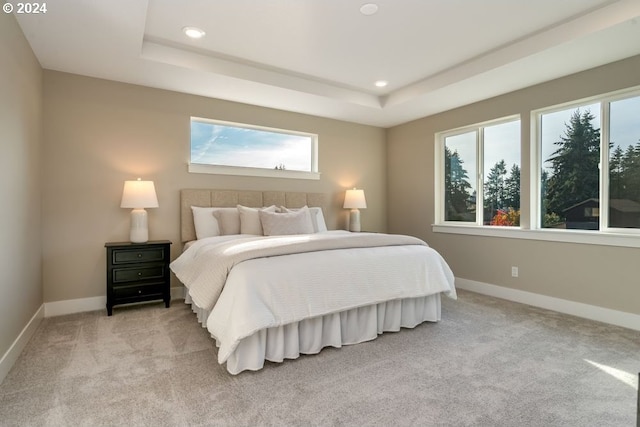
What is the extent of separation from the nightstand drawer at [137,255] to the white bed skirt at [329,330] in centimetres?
74

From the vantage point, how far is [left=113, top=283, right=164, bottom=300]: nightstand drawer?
3.32 m

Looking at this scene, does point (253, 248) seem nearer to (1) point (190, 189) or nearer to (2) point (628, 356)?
(1) point (190, 189)

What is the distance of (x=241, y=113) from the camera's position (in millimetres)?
4355

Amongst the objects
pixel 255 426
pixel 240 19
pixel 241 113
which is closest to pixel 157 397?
pixel 255 426

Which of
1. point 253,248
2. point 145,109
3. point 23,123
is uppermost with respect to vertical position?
point 145,109

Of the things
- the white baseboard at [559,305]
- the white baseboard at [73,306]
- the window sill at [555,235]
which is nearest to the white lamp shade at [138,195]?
the white baseboard at [73,306]

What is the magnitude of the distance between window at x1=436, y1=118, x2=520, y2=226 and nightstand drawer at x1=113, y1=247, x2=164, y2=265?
3.72 m

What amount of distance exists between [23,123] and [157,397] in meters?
2.34

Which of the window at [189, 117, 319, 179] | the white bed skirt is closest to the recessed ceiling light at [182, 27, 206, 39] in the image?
the window at [189, 117, 319, 179]

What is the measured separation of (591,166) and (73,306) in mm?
5345

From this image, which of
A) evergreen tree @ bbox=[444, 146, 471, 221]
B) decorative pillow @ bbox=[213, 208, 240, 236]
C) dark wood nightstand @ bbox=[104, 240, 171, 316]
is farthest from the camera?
evergreen tree @ bbox=[444, 146, 471, 221]

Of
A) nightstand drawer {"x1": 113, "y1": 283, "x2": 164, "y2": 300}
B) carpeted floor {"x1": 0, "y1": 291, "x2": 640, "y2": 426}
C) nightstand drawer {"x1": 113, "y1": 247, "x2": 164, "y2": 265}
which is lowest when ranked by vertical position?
carpeted floor {"x1": 0, "y1": 291, "x2": 640, "y2": 426}

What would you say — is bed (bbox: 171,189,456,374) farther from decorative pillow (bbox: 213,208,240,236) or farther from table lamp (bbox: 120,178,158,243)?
table lamp (bbox: 120,178,158,243)

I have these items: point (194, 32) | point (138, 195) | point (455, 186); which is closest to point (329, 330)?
point (138, 195)
